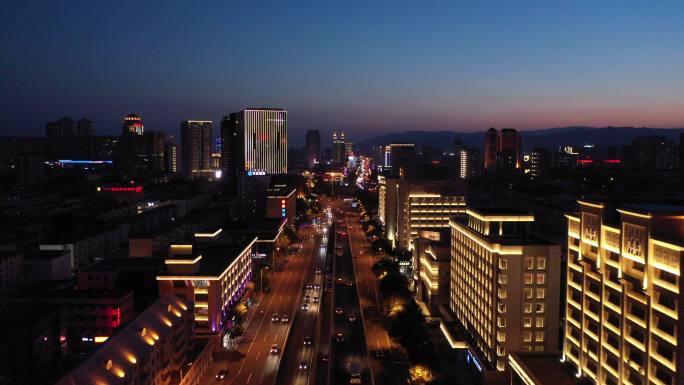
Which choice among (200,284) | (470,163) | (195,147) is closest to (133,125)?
(195,147)

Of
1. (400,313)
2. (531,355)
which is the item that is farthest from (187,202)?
(531,355)

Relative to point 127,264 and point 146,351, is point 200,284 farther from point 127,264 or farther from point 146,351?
point 146,351

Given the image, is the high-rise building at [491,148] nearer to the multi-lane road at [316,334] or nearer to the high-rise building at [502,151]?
the high-rise building at [502,151]

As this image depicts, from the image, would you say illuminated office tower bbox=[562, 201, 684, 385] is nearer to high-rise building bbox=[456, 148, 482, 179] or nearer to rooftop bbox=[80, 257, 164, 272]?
rooftop bbox=[80, 257, 164, 272]

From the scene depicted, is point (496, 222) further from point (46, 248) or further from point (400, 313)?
point (46, 248)

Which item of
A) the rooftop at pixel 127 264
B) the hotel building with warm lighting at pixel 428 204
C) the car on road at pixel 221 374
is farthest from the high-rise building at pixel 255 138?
the car on road at pixel 221 374
